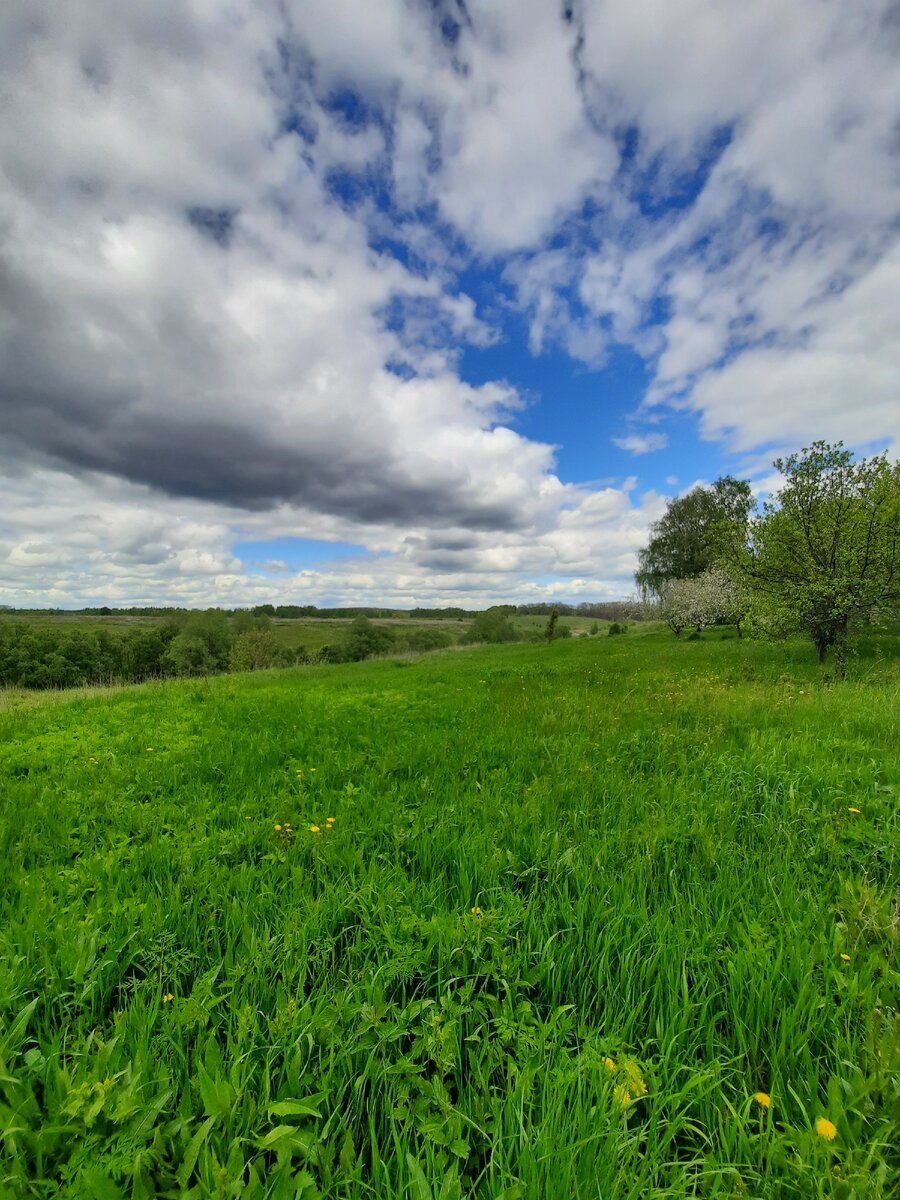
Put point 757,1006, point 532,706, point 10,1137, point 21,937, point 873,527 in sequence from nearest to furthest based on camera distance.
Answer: point 10,1137 → point 757,1006 → point 21,937 → point 532,706 → point 873,527

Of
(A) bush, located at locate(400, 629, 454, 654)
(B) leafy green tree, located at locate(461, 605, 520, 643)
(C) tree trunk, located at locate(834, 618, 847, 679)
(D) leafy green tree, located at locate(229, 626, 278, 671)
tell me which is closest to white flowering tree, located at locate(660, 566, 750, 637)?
(C) tree trunk, located at locate(834, 618, 847, 679)

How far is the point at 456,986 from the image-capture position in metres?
2.35

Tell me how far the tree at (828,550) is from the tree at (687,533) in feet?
139

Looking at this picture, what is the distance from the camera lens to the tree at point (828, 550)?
40.8ft

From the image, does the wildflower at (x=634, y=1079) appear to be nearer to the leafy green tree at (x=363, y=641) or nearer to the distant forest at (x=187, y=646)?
the distant forest at (x=187, y=646)

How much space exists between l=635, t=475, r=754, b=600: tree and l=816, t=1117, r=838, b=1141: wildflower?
2294 inches

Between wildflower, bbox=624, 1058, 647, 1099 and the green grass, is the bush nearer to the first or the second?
the green grass

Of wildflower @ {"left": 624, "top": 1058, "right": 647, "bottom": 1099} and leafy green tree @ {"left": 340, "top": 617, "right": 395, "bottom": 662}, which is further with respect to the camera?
leafy green tree @ {"left": 340, "top": 617, "right": 395, "bottom": 662}

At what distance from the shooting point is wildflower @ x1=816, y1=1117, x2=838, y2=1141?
1545 mm

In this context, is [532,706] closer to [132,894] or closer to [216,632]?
[132,894]

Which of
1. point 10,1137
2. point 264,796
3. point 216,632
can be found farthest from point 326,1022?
point 216,632

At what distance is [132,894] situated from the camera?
3.04m

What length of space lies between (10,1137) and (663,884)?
3225mm

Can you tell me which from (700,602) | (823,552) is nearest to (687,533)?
(700,602)
